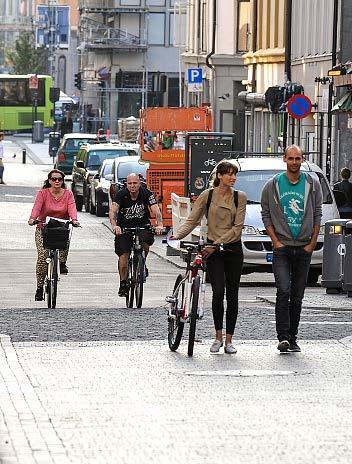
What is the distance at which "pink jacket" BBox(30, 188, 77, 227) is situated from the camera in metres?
21.2

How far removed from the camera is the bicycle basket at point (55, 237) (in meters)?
20.7

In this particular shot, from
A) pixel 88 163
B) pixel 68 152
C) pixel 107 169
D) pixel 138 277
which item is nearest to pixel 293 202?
pixel 138 277

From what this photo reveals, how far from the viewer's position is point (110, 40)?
104250mm

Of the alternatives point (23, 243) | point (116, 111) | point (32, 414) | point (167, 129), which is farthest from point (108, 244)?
point (116, 111)

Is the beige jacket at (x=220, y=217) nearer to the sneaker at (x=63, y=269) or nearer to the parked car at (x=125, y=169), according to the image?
the sneaker at (x=63, y=269)

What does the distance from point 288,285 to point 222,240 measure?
26.8 inches

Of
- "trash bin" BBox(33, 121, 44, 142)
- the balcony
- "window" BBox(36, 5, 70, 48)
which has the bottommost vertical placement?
"trash bin" BBox(33, 121, 44, 142)

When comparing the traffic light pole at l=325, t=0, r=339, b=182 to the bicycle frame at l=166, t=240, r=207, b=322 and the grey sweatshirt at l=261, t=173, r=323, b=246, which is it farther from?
the bicycle frame at l=166, t=240, r=207, b=322

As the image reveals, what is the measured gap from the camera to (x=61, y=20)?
123 metres

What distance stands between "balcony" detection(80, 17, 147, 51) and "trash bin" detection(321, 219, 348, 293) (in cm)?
8092

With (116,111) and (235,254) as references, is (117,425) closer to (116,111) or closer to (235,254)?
(235,254)

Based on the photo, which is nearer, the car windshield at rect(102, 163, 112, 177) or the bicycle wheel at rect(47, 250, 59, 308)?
the bicycle wheel at rect(47, 250, 59, 308)

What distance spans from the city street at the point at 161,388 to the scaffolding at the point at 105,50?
8219 cm

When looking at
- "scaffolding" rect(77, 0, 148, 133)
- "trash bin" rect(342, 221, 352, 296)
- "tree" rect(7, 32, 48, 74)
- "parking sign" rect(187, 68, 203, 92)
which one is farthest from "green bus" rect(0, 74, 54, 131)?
"trash bin" rect(342, 221, 352, 296)
